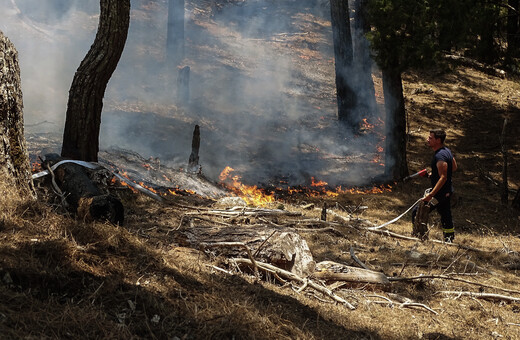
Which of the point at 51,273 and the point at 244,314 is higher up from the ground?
the point at 51,273

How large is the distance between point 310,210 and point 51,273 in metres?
6.56

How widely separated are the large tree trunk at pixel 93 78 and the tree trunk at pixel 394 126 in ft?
22.0

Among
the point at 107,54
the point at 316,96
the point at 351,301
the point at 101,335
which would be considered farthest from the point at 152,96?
the point at 101,335

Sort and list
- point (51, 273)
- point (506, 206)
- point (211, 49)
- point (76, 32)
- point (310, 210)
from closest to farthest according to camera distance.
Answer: point (51, 273)
point (310, 210)
point (506, 206)
point (76, 32)
point (211, 49)

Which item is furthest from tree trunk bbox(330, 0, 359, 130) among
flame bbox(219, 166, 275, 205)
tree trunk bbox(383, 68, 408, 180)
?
flame bbox(219, 166, 275, 205)

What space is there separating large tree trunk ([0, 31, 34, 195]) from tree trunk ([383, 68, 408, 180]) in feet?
29.3

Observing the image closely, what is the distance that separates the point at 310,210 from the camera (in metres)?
9.59

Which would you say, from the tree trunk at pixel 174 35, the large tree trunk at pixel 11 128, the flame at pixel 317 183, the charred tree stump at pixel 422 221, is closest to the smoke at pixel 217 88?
the flame at pixel 317 183

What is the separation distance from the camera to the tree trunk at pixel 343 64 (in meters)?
16.1

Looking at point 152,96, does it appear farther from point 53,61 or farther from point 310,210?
point 310,210

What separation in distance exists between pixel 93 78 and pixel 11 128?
309cm

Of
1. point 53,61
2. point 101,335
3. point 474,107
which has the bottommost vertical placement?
point 101,335

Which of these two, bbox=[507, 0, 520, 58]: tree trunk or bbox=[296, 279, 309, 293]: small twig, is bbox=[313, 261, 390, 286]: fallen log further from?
bbox=[507, 0, 520, 58]: tree trunk

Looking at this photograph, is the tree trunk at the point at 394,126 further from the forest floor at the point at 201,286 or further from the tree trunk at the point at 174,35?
the tree trunk at the point at 174,35
